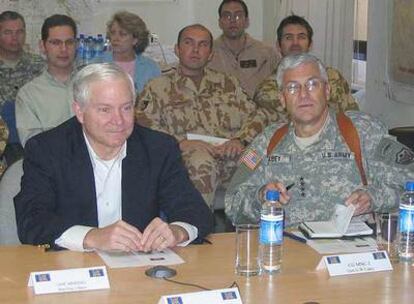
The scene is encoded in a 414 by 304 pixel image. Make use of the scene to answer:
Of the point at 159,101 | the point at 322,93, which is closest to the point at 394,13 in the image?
the point at 159,101

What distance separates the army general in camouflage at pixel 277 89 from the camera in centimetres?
495

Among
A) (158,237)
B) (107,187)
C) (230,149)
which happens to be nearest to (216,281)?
(158,237)

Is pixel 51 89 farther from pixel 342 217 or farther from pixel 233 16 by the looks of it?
pixel 342 217

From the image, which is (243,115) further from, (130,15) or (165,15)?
(165,15)

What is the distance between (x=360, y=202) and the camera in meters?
2.74

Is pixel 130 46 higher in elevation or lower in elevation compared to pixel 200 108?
higher

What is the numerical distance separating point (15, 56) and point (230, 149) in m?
2.05

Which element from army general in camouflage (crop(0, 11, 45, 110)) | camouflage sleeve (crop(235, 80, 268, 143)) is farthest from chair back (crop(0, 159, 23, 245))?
army general in camouflage (crop(0, 11, 45, 110))

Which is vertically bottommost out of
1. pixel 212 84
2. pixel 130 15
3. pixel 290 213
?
pixel 290 213

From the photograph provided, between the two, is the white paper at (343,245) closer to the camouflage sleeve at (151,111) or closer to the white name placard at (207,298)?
the white name placard at (207,298)

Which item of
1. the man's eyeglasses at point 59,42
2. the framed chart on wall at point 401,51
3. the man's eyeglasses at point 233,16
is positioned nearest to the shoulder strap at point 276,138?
the man's eyeglasses at point 59,42

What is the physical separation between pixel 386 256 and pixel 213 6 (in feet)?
16.6

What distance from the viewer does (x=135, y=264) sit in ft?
7.34

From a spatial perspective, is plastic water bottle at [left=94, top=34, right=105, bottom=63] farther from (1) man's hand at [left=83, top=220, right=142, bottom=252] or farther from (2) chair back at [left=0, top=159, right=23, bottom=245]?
(1) man's hand at [left=83, top=220, right=142, bottom=252]
